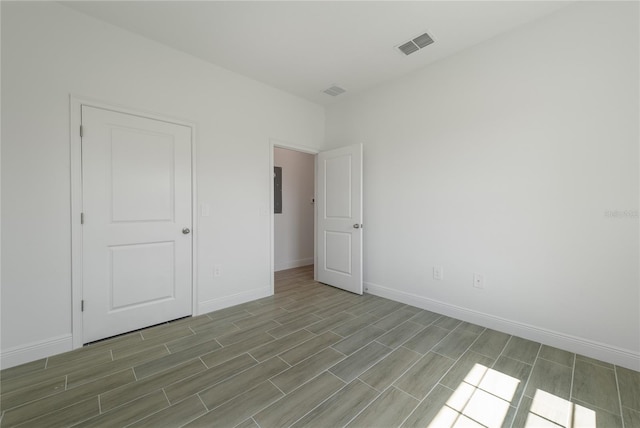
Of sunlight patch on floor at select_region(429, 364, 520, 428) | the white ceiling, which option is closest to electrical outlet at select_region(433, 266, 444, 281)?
sunlight patch on floor at select_region(429, 364, 520, 428)

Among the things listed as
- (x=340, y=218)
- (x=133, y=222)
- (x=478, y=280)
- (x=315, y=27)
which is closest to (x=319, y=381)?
(x=478, y=280)

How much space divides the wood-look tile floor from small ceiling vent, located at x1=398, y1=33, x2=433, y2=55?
2.76 meters

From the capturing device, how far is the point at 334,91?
365 cm

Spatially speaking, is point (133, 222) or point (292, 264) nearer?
point (133, 222)

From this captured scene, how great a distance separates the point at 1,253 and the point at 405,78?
13.2 ft

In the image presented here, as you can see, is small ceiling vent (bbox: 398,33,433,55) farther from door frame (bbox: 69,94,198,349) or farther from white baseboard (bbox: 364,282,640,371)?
door frame (bbox: 69,94,198,349)

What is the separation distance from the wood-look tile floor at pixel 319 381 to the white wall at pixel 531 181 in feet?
1.18

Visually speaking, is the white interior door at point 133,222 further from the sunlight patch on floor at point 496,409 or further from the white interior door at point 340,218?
the sunlight patch on floor at point 496,409

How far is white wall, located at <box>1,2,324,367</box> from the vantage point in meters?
1.94

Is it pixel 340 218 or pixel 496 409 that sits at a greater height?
pixel 340 218

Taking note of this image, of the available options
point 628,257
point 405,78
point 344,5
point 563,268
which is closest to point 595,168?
point 628,257

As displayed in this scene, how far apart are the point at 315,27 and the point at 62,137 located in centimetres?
229

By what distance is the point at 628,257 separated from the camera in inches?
75.7

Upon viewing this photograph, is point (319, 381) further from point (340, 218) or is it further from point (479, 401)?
point (340, 218)
